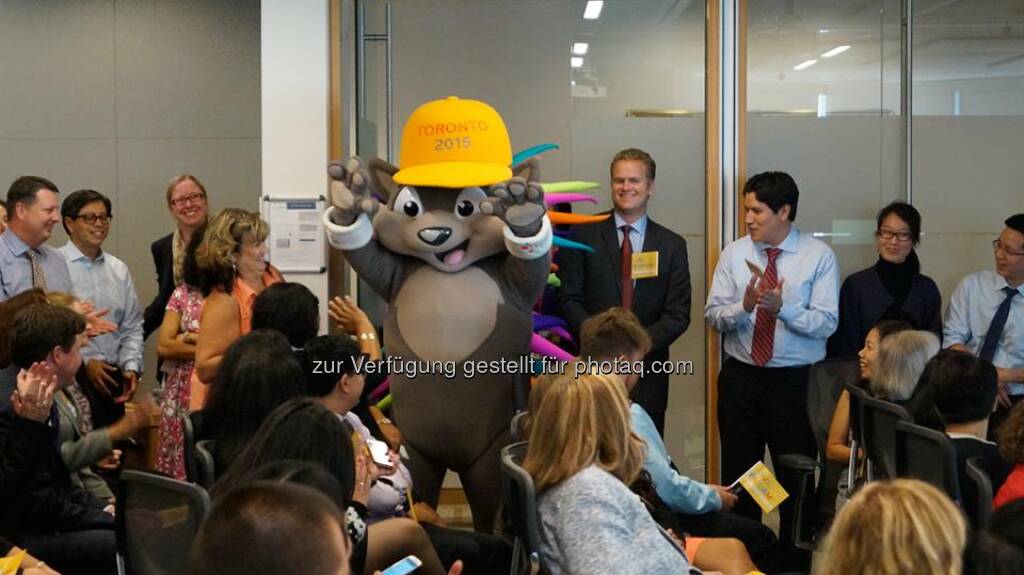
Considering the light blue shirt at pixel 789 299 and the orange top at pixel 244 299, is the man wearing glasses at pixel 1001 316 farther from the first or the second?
the orange top at pixel 244 299

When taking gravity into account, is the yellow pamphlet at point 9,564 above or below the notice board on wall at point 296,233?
below

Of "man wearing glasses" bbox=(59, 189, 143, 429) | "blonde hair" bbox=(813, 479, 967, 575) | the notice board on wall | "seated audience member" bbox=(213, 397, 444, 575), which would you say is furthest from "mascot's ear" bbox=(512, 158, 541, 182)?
"blonde hair" bbox=(813, 479, 967, 575)

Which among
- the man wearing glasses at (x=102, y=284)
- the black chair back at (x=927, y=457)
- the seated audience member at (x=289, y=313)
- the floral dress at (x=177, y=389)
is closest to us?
the black chair back at (x=927, y=457)

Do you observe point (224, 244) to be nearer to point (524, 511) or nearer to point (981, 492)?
point (524, 511)

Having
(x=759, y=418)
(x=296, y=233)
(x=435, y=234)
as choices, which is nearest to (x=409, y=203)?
(x=435, y=234)

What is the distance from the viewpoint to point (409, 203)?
14.8 feet

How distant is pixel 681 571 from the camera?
2934 mm

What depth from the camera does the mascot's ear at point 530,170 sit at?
4.52 metres

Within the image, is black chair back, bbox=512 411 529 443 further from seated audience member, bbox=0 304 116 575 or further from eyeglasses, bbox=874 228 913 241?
eyeglasses, bbox=874 228 913 241

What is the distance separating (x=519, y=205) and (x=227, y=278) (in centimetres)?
135

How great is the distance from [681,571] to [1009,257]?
11.0 feet

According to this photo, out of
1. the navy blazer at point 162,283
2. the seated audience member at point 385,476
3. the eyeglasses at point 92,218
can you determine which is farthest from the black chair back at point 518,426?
the eyeglasses at point 92,218

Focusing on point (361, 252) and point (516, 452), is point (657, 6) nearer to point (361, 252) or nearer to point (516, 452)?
point (361, 252)

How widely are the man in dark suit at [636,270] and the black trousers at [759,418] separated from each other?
324 mm
